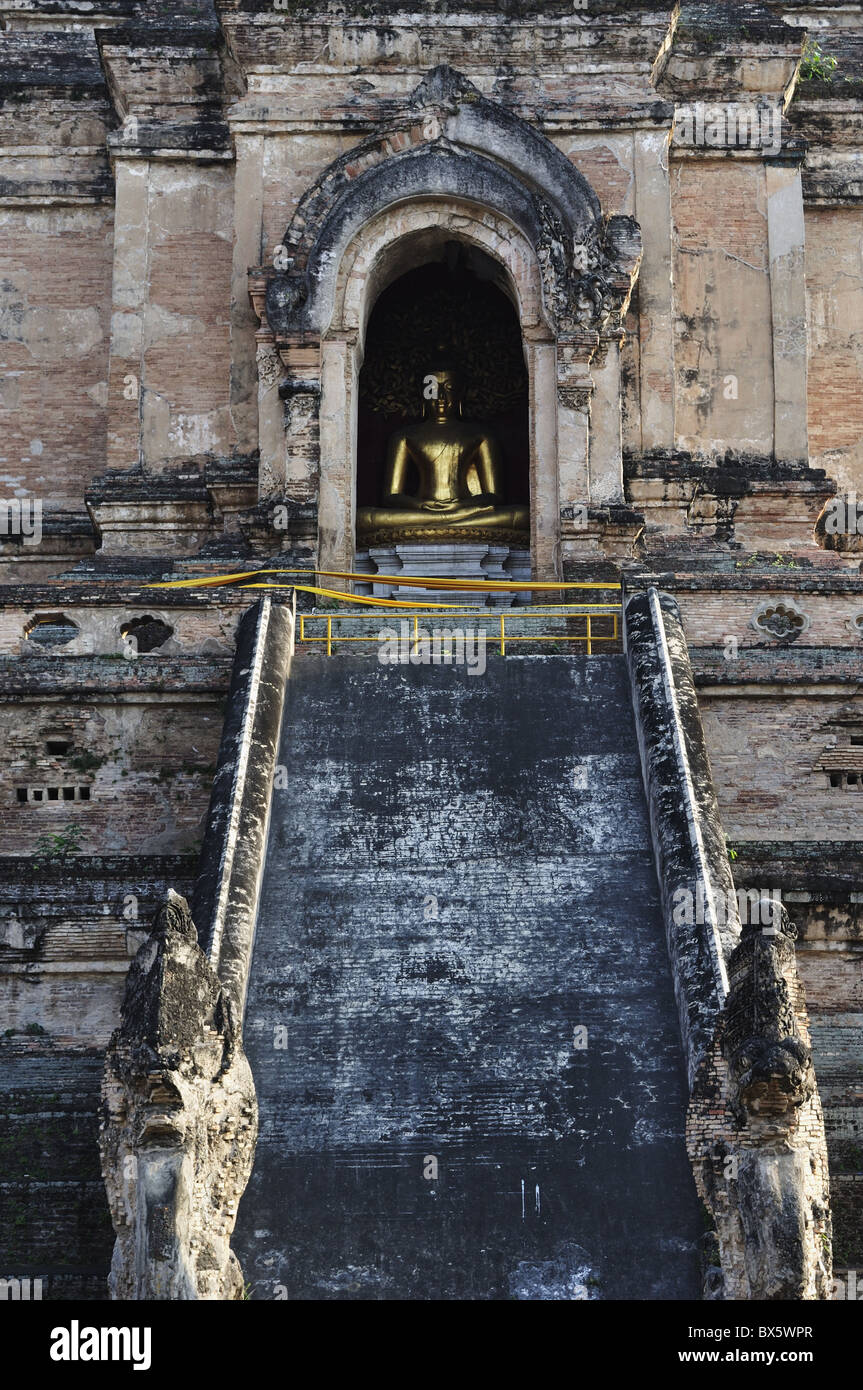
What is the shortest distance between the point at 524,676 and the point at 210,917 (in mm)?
4235

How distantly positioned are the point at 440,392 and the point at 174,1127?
14384 millimetres

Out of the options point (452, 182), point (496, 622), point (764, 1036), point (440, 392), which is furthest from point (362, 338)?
point (764, 1036)

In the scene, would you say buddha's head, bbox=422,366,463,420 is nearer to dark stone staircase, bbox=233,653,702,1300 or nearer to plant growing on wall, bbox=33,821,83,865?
dark stone staircase, bbox=233,653,702,1300

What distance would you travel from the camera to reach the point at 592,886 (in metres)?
15.2

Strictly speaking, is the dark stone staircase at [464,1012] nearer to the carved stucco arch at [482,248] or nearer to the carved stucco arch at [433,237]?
the carved stucco arch at [482,248]

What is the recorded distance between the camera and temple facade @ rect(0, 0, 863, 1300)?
608 inches

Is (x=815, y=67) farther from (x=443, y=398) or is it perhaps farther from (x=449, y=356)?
(x=443, y=398)

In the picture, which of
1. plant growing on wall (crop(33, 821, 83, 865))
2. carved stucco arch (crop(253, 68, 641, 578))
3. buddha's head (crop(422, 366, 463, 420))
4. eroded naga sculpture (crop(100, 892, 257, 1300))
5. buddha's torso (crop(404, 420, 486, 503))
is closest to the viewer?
eroded naga sculpture (crop(100, 892, 257, 1300))

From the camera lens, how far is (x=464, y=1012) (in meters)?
14.2

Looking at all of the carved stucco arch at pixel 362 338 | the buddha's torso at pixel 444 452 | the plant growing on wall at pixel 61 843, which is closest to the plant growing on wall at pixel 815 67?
the carved stucco arch at pixel 362 338

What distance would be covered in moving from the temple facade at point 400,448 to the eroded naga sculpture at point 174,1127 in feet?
0.58

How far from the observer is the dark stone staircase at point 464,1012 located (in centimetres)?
1282

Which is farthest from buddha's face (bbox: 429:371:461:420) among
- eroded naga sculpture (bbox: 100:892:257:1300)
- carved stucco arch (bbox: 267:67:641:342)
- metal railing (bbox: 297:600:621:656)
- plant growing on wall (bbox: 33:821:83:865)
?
eroded naga sculpture (bbox: 100:892:257:1300)

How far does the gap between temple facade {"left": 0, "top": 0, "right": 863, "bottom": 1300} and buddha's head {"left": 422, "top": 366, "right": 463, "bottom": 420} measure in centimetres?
4
